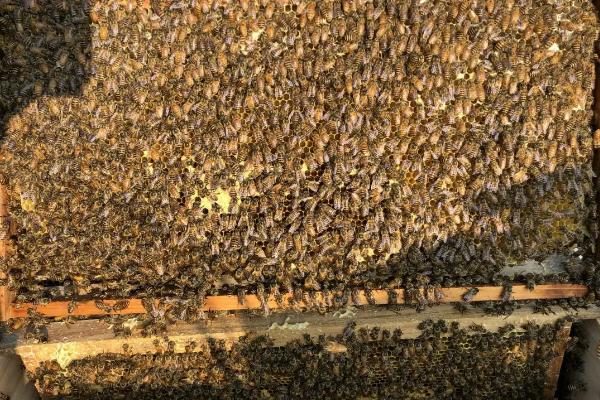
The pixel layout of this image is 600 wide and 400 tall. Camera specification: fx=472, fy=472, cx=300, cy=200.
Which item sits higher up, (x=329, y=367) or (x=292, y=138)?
(x=292, y=138)

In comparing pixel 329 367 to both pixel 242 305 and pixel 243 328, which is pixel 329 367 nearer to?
pixel 243 328

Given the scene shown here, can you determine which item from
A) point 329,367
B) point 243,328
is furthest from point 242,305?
point 329,367

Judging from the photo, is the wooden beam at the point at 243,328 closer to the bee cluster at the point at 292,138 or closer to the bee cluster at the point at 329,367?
the bee cluster at the point at 329,367

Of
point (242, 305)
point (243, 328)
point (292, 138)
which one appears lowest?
point (243, 328)

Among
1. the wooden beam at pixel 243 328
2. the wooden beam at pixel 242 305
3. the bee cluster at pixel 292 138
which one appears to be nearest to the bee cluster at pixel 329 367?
the wooden beam at pixel 243 328

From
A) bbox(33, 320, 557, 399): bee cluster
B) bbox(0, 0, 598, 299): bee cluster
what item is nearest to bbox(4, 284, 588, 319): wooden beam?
bbox(0, 0, 598, 299): bee cluster

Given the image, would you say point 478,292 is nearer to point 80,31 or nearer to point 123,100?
point 123,100
